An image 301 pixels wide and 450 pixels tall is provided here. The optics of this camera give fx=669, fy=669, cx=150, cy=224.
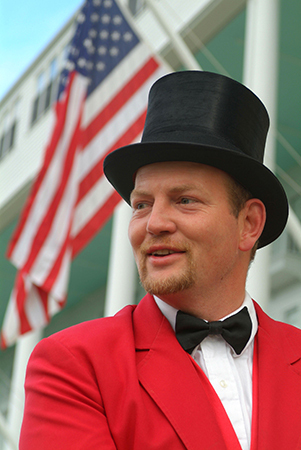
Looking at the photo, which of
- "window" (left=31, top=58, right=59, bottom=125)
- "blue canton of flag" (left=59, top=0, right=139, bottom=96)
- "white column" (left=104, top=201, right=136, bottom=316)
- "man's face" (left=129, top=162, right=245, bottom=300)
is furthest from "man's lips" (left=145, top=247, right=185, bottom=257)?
"window" (left=31, top=58, right=59, bottom=125)

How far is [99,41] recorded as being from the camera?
7.07 metres

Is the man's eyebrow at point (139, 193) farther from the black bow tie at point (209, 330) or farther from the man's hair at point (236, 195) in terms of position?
the black bow tie at point (209, 330)

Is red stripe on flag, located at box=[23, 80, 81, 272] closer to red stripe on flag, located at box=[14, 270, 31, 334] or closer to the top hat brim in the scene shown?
red stripe on flag, located at box=[14, 270, 31, 334]

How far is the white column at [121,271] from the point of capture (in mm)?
9547

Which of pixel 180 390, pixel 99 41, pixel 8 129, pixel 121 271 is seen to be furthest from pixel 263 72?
pixel 8 129

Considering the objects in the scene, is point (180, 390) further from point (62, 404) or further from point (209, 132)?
point (209, 132)

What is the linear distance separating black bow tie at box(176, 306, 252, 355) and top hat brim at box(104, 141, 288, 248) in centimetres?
48

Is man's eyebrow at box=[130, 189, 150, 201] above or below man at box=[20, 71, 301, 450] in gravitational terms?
above

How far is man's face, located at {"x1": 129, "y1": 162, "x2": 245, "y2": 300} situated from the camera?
233 centimetres

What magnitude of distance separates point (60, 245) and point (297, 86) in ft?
19.1

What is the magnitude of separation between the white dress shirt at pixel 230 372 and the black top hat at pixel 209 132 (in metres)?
0.51

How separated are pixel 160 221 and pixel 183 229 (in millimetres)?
87

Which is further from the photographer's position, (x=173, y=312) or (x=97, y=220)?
(x=97, y=220)

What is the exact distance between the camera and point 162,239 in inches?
92.2
